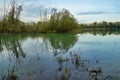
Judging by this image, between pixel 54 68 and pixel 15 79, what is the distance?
2.28 metres

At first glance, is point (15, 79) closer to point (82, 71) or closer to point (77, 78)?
point (77, 78)

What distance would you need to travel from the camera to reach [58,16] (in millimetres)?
65750

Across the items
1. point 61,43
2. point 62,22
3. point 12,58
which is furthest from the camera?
point 62,22

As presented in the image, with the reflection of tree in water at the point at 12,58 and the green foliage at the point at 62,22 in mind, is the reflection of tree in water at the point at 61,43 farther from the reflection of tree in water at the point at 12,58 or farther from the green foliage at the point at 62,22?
the green foliage at the point at 62,22

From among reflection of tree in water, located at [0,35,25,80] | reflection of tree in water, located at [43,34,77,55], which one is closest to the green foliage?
reflection of tree in water, located at [43,34,77,55]

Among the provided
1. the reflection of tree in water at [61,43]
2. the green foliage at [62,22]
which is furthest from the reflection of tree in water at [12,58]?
the green foliage at [62,22]

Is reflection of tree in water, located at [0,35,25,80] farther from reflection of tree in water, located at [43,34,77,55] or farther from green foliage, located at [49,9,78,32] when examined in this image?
green foliage, located at [49,9,78,32]

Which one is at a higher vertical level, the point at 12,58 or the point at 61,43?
the point at 12,58

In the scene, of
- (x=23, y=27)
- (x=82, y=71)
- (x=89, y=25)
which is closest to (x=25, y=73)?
(x=82, y=71)

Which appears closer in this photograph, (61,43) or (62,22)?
(61,43)

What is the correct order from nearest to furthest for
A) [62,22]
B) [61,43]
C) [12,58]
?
[12,58]
[61,43]
[62,22]

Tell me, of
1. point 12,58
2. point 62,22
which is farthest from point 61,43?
point 62,22

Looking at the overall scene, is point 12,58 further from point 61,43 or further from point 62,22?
point 62,22

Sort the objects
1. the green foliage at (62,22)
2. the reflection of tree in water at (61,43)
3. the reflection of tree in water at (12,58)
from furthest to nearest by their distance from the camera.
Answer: the green foliage at (62,22)
the reflection of tree in water at (61,43)
the reflection of tree in water at (12,58)
